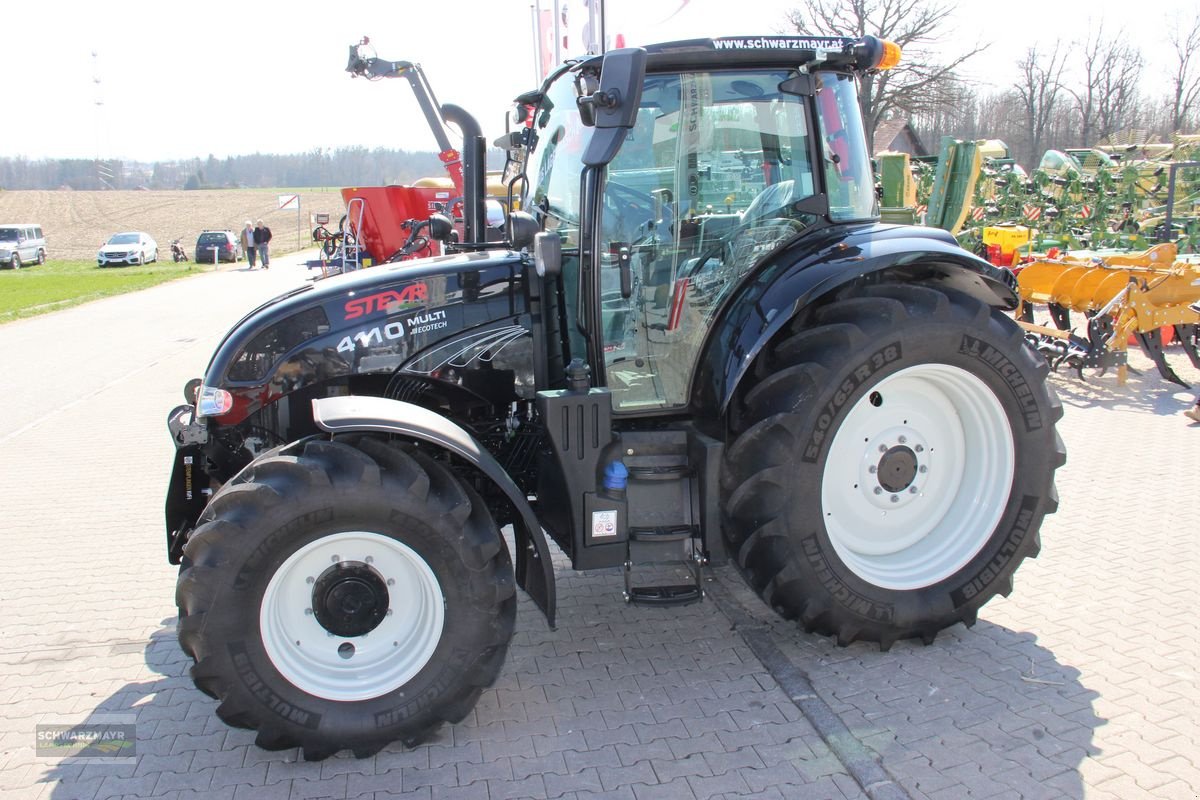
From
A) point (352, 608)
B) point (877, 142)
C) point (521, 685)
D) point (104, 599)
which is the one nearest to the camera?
point (352, 608)

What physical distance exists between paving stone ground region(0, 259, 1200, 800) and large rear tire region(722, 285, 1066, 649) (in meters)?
0.29

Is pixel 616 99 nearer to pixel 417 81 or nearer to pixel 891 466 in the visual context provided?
pixel 891 466

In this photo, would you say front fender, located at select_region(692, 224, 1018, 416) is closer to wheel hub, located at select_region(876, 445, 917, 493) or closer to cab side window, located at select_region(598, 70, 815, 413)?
cab side window, located at select_region(598, 70, 815, 413)

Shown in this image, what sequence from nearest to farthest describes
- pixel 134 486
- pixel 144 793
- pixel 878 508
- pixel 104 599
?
pixel 144 793, pixel 878 508, pixel 104 599, pixel 134 486

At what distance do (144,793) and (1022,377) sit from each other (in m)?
3.74

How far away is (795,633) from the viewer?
390 centimetres

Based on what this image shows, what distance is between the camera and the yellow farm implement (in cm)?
831

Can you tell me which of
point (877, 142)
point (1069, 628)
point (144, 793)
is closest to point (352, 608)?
point (144, 793)

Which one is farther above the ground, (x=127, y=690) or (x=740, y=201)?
(x=740, y=201)

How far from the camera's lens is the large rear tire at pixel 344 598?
9.43ft

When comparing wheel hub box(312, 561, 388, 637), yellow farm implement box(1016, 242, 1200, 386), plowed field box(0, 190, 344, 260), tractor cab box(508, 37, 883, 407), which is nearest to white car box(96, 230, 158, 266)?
plowed field box(0, 190, 344, 260)

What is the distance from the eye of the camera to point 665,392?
382cm

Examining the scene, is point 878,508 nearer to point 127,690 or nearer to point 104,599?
point 127,690

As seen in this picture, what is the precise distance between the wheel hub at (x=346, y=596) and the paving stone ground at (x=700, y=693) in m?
0.48
